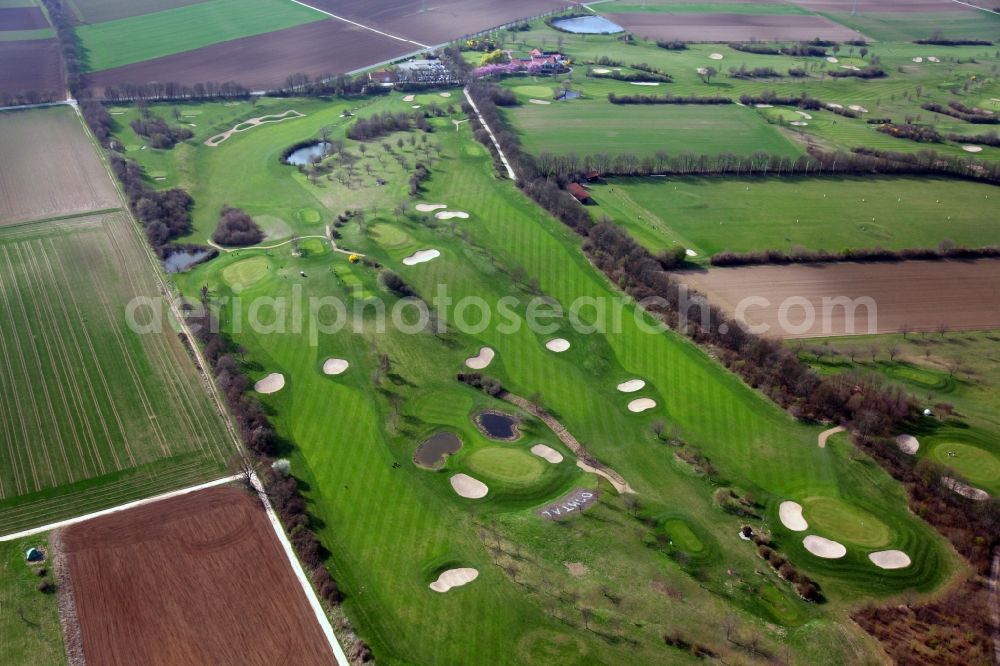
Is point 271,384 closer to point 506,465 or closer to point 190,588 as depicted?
point 190,588

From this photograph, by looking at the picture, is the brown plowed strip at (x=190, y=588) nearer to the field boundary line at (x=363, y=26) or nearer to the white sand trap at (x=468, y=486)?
the white sand trap at (x=468, y=486)

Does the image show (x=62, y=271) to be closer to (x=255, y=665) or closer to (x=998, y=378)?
(x=255, y=665)

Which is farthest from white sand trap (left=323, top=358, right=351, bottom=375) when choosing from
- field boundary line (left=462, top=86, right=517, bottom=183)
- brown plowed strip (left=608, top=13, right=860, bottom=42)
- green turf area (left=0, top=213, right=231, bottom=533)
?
brown plowed strip (left=608, top=13, right=860, bottom=42)

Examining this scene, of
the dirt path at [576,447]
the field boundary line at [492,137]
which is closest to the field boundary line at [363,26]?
the field boundary line at [492,137]

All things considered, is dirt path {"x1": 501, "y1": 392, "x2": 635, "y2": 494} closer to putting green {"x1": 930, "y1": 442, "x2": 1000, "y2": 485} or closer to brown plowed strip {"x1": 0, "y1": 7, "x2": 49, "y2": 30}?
putting green {"x1": 930, "y1": 442, "x2": 1000, "y2": 485}

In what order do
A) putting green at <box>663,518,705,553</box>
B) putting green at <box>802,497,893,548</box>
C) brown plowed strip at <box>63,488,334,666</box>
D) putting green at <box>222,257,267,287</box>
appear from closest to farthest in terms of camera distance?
brown plowed strip at <box>63,488,334,666</box>, putting green at <box>663,518,705,553</box>, putting green at <box>802,497,893,548</box>, putting green at <box>222,257,267,287</box>

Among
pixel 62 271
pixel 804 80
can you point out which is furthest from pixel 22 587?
pixel 804 80
